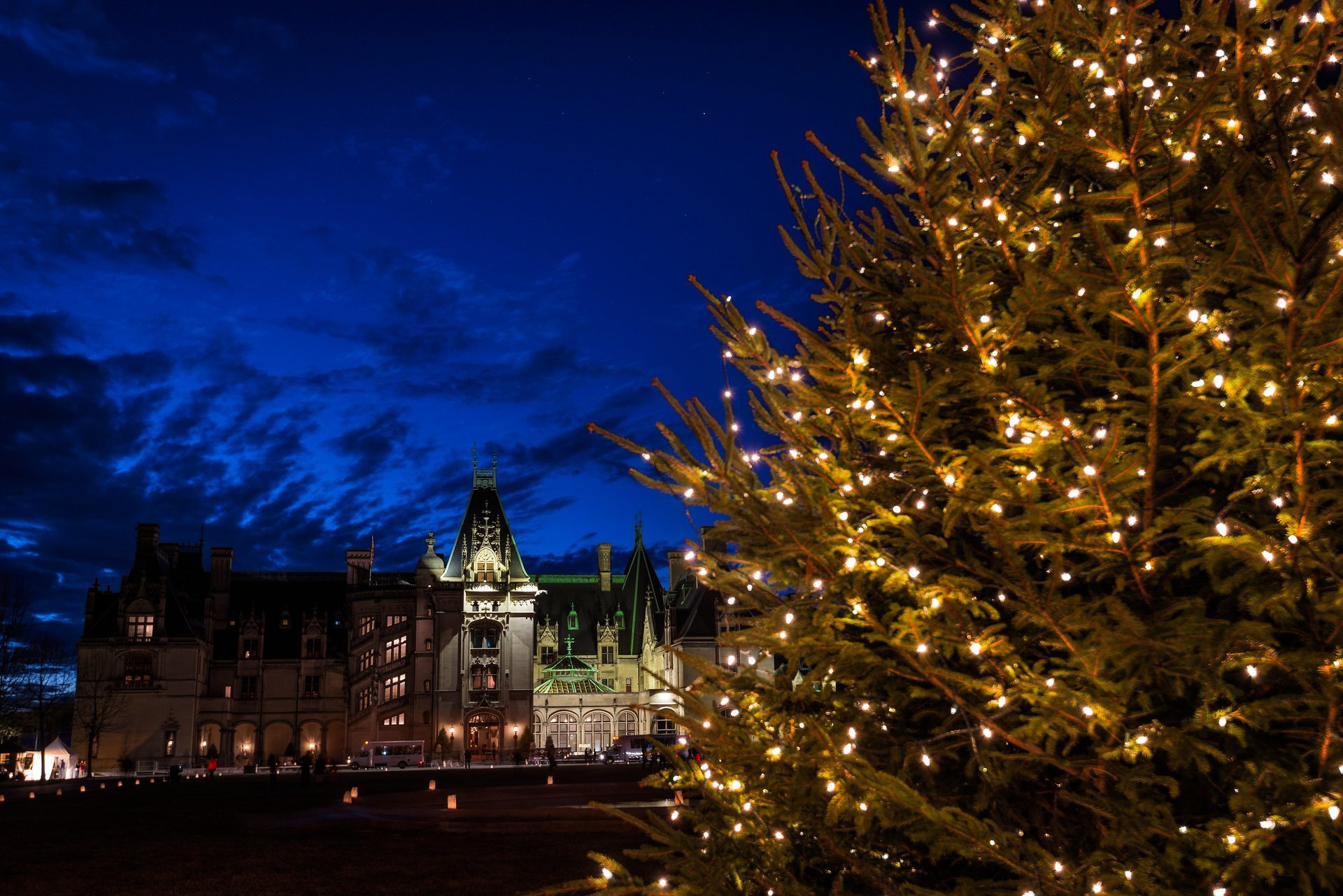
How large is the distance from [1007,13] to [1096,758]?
11.6 ft

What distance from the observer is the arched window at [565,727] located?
63.4 metres

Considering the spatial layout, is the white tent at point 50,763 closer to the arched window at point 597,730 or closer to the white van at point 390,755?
the white van at point 390,755

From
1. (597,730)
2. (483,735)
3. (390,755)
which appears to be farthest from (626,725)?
(390,755)

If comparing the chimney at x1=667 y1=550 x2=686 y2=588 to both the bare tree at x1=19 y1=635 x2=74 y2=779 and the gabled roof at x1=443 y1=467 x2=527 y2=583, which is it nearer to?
the gabled roof at x1=443 y1=467 x2=527 y2=583

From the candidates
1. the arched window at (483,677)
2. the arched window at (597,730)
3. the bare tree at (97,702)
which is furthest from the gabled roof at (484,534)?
the bare tree at (97,702)

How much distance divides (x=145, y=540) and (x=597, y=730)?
109ft

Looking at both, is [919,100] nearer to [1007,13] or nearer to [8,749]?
[1007,13]

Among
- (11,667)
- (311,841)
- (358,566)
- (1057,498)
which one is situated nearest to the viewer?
(1057,498)

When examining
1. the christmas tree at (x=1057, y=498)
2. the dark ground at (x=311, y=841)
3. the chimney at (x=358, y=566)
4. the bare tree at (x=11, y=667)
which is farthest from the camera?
the chimney at (x=358, y=566)

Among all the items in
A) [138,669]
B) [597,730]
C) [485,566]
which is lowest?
[597,730]

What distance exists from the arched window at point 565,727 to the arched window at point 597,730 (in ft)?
1.90

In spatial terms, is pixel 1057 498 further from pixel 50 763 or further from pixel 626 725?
pixel 626 725

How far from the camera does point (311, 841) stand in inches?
693

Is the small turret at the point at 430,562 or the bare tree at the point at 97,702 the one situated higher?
the small turret at the point at 430,562
